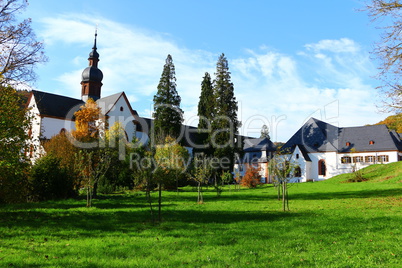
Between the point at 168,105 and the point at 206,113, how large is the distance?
5.93 metres

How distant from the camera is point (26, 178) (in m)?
19.3

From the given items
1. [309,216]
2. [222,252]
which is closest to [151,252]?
[222,252]

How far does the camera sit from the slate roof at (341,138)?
48875mm

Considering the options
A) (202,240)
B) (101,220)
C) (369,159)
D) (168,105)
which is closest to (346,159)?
(369,159)

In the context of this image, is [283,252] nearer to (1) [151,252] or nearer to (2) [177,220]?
(1) [151,252]

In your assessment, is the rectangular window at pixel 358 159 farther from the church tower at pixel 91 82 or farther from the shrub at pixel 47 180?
the shrub at pixel 47 180

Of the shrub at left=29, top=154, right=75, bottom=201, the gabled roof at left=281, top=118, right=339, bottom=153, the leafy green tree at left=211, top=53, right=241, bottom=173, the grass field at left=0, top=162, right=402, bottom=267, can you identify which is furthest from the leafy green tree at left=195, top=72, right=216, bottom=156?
the grass field at left=0, top=162, right=402, bottom=267

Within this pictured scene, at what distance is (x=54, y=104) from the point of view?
48406 mm

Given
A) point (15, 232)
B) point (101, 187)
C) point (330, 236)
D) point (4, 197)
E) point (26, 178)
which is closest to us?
point (330, 236)

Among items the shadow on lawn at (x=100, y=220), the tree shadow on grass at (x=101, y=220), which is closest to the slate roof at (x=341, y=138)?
the tree shadow on grass at (x=101, y=220)

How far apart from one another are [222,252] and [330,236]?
3.67 meters

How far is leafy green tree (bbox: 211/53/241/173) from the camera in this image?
138 feet

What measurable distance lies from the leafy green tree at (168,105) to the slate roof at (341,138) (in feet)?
62.0

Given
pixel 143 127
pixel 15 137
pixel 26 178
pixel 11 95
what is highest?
pixel 143 127
